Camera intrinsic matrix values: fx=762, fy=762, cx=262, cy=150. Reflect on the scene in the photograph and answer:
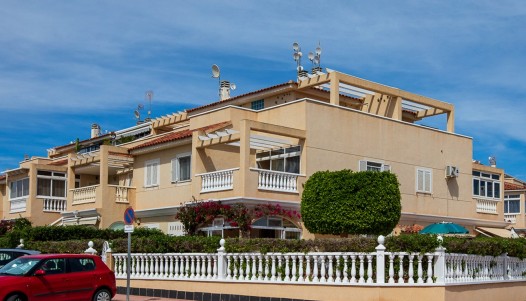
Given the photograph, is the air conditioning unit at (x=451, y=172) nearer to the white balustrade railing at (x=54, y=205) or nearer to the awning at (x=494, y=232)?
the awning at (x=494, y=232)

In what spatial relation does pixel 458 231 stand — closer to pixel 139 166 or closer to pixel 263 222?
pixel 263 222

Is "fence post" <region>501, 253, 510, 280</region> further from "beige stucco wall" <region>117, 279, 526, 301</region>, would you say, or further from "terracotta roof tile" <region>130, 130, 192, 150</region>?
"terracotta roof tile" <region>130, 130, 192, 150</region>

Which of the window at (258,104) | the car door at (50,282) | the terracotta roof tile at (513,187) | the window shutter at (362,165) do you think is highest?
the window at (258,104)

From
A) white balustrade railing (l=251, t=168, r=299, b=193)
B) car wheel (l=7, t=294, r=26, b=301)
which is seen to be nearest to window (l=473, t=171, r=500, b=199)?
white balustrade railing (l=251, t=168, r=299, b=193)

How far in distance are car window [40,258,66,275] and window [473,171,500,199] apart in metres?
25.4

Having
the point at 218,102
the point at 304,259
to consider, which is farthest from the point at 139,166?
the point at 304,259

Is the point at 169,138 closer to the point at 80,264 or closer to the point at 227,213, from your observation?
the point at 227,213

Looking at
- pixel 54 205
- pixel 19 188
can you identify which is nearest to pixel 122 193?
pixel 54 205

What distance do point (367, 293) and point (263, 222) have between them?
1015 cm

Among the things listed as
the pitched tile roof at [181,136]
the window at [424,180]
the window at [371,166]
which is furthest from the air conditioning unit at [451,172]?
the pitched tile roof at [181,136]

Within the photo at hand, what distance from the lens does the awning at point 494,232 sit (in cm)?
3925

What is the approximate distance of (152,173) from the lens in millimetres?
35844

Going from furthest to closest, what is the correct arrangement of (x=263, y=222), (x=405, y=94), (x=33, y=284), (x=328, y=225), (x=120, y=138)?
(x=120, y=138), (x=405, y=94), (x=263, y=222), (x=328, y=225), (x=33, y=284)

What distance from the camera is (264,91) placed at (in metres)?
37.1
